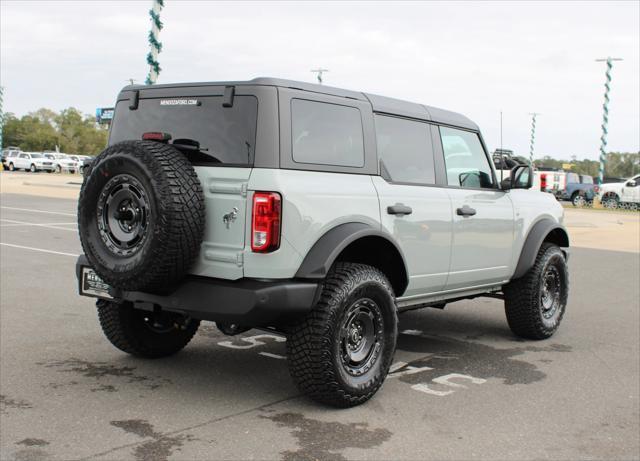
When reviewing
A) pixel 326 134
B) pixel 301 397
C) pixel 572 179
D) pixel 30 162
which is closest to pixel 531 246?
pixel 326 134

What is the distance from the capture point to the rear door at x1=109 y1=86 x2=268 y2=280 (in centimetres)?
448

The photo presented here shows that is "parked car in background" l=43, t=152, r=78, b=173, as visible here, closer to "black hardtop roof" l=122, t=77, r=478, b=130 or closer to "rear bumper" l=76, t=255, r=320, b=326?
"black hardtop roof" l=122, t=77, r=478, b=130

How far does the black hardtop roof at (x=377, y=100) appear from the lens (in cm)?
467

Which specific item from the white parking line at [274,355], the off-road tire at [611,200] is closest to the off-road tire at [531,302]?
the white parking line at [274,355]

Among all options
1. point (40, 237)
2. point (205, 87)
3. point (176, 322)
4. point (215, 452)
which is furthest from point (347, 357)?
point (40, 237)

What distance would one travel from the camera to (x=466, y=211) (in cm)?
596

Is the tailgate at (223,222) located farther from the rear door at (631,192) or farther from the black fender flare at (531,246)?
the rear door at (631,192)

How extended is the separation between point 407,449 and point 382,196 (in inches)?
68.2

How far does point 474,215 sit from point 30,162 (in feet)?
199

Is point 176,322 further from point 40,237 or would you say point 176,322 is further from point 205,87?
point 40,237

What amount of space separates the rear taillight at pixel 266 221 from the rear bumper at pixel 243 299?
0.22 meters

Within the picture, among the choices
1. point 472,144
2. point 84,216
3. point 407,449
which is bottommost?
point 407,449

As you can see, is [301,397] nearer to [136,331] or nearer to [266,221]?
[266,221]

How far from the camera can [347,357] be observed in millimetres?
4848
